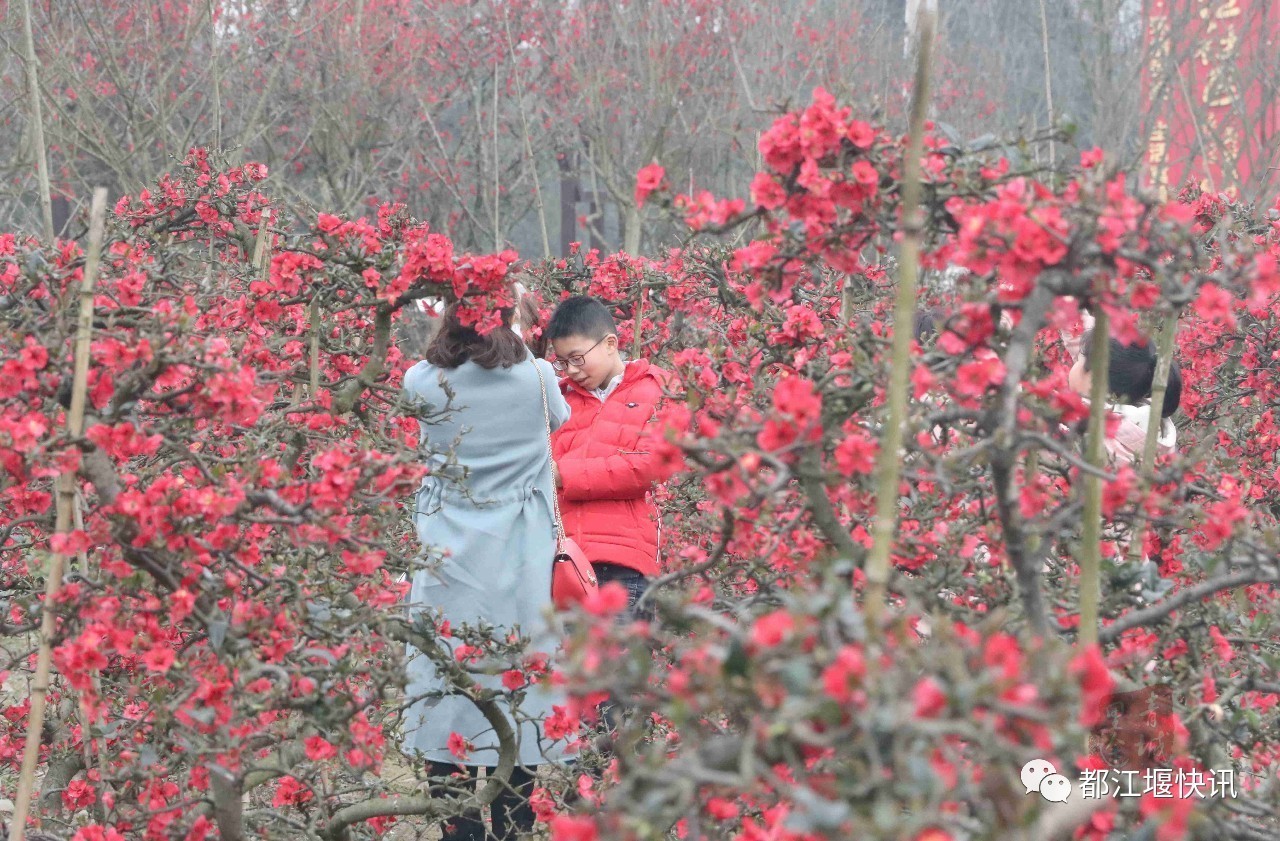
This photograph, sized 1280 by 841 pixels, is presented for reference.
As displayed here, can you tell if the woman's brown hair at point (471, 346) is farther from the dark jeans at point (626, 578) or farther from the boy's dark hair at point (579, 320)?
the dark jeans at point (626, 578)

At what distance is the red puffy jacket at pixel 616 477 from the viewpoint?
3.52m

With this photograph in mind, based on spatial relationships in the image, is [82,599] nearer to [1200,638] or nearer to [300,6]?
[1200,638]

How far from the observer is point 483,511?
326 cm

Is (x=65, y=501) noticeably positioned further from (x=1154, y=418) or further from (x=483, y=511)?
(x=1154, y=418)

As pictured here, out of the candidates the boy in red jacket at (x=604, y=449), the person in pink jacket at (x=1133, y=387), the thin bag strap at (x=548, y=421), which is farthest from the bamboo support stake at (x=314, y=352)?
the person in pink jacket at (x=1133, y=387)

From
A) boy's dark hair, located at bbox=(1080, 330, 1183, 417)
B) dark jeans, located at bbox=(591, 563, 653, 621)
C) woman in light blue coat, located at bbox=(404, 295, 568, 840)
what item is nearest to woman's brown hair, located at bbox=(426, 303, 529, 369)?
woman in light blue coat, located at bbox=(404, 295, 568, 840)

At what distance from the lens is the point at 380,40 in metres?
11.8

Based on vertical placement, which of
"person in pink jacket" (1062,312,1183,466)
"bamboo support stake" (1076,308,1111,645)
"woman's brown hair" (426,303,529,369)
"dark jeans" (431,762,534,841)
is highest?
"bamboo support stake" (1076,308,1111,645)

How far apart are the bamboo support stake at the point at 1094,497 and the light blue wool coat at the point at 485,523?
1742mm

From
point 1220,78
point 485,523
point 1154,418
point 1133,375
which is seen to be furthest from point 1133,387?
point 1220,78

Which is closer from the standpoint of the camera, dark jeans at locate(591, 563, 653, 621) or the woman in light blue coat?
the woman in light blue coat

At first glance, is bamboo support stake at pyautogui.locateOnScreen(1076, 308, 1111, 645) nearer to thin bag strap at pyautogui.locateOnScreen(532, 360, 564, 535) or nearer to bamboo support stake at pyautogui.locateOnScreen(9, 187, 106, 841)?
bamboo support stake at pyautogui.locateOnScreen(9, 187, 106, 841)

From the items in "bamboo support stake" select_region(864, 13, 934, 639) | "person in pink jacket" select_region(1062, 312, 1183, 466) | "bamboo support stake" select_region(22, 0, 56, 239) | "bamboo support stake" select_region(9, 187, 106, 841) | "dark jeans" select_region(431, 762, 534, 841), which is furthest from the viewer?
"bamboo support stake" select_region(22, 0, 56, 239)

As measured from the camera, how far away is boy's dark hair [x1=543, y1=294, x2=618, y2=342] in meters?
3.67
